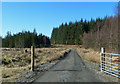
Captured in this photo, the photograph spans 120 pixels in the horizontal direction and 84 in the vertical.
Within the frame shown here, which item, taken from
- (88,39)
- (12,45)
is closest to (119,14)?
(88,39)

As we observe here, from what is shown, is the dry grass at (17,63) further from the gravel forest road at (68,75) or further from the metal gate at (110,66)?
the metal gate at (110,66)

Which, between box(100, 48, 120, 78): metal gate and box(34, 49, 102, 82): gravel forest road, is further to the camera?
box(100, 48, 120, 78): metal gate

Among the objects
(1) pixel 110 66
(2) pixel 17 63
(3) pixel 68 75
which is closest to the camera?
(3) pixel 68 75

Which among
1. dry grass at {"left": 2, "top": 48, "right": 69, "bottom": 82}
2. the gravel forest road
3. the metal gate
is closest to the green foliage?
dry grass at {"left": 2, "top": 48, "right": 69, "bottom": 82}

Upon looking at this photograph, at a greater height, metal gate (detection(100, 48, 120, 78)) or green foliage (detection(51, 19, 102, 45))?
green foliage (detection(51, 19, 102, 45))

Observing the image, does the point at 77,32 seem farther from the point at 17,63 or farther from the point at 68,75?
the point at 68,75

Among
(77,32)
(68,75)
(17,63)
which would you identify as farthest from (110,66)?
(77,32)

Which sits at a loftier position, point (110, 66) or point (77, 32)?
point (77, 32)

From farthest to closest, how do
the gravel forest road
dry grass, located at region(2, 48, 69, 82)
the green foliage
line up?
the green foliage < dry grass, located at region(2, 48, 69, 82) < the gravel forest road

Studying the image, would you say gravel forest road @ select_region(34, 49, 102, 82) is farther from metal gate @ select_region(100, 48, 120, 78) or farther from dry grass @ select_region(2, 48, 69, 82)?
dry grass @ select_region(2, 48, 69, 82)

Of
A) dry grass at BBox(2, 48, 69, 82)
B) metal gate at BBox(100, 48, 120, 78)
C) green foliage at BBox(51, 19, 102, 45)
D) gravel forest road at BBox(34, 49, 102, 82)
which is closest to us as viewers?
gravel forest road at BBox(34, 49, 102, 82)

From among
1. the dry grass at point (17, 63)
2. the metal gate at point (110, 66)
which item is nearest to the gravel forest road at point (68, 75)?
the metal gate at point (110, 66)

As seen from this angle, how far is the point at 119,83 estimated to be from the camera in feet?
20.1

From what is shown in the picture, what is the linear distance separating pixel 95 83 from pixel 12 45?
7801 centimetres
